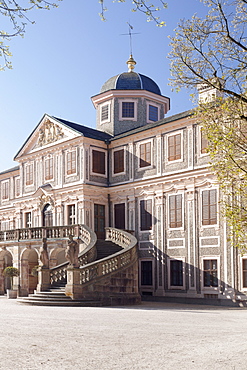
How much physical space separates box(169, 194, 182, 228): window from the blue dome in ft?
40.5

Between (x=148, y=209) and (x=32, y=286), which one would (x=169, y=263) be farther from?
(x=32, y=286)

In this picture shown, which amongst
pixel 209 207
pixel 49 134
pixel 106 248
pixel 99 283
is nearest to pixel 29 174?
pixel 49 134

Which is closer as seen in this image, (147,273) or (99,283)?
(99,283)

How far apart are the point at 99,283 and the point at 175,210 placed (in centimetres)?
797

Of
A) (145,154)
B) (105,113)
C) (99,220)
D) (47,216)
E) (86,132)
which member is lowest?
(99,220)

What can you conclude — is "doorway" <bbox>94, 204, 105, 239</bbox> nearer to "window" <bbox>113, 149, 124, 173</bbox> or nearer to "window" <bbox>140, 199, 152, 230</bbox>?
"window" <bbox>113, 149, 124, 173</bbox>

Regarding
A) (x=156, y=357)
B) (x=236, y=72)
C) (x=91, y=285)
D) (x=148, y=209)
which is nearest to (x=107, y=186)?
(x=148, y=209)

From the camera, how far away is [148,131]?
32.3 m

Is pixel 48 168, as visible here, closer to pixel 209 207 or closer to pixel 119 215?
pixel 119 215

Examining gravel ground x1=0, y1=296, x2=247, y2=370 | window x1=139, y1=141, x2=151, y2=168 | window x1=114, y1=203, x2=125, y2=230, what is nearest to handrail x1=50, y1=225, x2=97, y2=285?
window x1=114, y1=203, x2=125, y2=230

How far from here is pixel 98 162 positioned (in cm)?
3491

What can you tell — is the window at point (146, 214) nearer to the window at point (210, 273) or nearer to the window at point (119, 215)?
the window at point (119, 215)

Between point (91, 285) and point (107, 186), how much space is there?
461 inches

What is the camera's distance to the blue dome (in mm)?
39906
